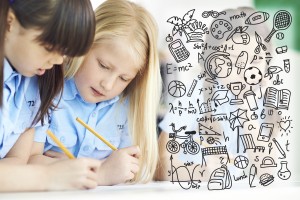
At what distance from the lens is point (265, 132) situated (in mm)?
859

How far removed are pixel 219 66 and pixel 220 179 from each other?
17cm

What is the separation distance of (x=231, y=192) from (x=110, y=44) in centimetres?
28

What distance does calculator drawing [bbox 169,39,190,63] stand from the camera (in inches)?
33.2

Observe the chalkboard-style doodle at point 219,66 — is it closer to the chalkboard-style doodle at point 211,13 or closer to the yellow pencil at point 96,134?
the chalkboard-style doodle at point 211,13

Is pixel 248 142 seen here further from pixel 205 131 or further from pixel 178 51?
pixel 178 51

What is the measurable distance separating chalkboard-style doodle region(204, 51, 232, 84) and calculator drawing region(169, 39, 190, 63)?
39 millimetres

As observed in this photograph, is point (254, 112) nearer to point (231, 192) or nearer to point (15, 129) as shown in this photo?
point (231, 192)

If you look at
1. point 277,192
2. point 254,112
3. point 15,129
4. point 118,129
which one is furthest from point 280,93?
point 15,129

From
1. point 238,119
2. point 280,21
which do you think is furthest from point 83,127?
point 280,21

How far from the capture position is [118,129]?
840 millimetres

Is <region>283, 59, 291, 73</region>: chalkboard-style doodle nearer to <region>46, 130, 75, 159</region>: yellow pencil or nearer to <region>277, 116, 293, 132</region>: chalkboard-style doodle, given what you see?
<region>277, 116, 293, 132</region>: chalkboard-style doodle

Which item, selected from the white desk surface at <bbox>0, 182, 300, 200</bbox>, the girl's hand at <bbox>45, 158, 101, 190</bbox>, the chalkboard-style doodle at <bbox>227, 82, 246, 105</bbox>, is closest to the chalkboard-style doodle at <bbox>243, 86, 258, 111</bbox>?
the chalkboard-style doodle at <bbox>227, 82, 246, 105</bbox>

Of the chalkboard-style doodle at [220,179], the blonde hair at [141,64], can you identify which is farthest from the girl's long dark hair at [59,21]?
the chalkboard-style doodle at [220,179]

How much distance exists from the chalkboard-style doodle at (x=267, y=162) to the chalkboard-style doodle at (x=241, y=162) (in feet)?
0.08
